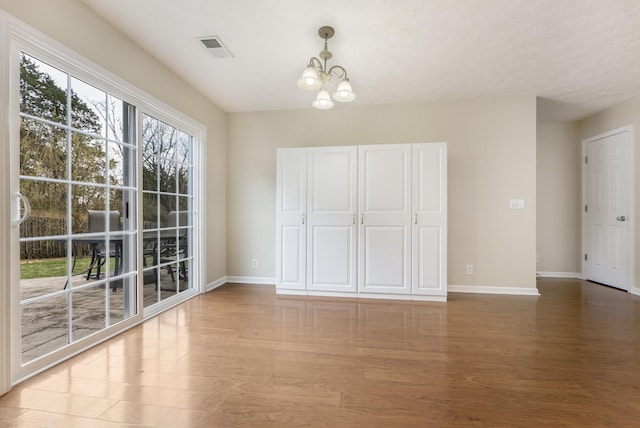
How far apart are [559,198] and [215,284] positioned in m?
5.54

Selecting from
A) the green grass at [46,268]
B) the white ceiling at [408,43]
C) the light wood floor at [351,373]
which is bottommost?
the light wood floor at [351,373]

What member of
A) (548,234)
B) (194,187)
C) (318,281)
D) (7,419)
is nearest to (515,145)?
(548,234)

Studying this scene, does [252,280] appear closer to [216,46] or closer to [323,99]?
[323,99]

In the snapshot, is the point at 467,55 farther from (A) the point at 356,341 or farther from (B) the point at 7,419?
(B) the point at 7,419

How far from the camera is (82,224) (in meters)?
2.24

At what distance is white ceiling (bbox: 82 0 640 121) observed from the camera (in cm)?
219

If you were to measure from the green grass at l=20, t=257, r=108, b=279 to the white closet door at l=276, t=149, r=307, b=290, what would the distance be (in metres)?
2.08

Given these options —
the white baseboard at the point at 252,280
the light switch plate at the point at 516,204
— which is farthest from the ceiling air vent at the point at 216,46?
the light switch plate at the point at 516,204

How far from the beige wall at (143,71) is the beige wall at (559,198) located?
509cm

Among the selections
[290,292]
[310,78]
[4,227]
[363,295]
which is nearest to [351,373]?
[363,295]

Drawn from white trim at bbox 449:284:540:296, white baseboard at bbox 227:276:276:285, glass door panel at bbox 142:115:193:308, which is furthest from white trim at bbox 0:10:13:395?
white trim at bbox 449:284:540:296

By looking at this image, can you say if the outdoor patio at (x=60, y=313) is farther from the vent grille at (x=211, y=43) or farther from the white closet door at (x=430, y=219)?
the white closet door at (x=430, y=219)

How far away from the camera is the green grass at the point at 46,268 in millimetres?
1859

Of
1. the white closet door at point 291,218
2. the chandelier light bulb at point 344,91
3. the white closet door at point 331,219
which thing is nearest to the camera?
the chandelier light bulb at point 344,91
